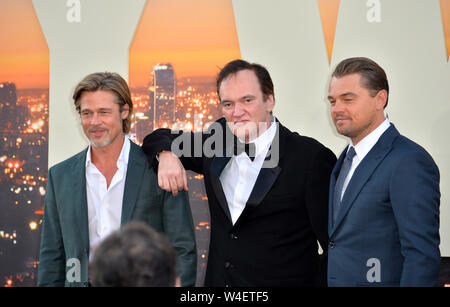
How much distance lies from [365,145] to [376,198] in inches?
14.4

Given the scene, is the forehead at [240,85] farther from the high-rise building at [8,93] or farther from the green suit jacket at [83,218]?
the high-rise building at [8,93]

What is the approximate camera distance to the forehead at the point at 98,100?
2832mm

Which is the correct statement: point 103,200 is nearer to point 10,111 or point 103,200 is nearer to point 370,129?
point 370,129

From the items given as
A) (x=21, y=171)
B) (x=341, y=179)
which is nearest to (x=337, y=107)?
(x=341, y=179)

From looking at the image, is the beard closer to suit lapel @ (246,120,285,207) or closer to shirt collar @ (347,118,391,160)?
suit lapel @ (246,120,285,207)

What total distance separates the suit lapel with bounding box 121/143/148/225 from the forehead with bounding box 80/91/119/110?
298 millimetres

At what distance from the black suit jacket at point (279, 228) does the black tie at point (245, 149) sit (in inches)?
6.5

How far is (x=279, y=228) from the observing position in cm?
280

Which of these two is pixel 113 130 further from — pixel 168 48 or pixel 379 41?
pixel 379 41

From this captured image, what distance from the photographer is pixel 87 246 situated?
2740mm

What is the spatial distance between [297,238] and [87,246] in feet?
3.91

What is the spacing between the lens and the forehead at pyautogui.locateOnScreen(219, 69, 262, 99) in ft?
9.79

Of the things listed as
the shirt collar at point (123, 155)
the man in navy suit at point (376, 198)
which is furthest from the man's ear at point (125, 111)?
the man in navy suit at point (376, 198)
